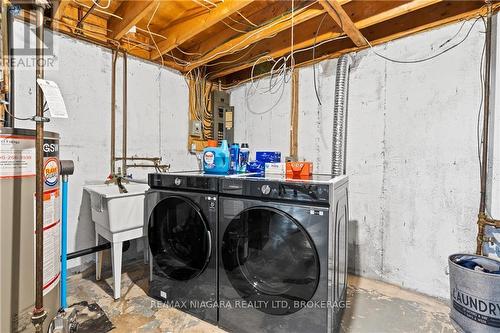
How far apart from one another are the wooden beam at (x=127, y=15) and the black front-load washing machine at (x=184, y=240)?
1.22 m

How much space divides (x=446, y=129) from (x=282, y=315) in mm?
1826

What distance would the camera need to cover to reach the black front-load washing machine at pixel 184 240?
1.64 metres

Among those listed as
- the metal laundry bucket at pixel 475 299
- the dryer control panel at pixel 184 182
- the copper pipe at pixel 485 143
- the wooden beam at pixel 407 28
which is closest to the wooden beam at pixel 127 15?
the dryer control panel at pixel 184 182

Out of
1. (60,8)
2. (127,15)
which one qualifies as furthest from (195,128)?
(60,8)

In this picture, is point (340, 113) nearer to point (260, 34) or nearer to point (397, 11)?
point (397, 11)

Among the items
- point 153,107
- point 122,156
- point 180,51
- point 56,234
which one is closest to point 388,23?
point 180,51

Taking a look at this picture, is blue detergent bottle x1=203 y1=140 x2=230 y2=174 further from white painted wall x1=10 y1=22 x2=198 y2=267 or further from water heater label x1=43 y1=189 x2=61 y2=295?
white painted wall x1=10 y1=22 x2=198 y2=267

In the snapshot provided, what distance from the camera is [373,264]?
92.0 inches

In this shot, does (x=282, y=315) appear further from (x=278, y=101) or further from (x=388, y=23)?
(x=388, y=23)

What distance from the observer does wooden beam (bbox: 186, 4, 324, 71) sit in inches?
79.0

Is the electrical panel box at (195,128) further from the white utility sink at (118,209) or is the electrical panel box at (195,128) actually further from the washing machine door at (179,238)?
the washing machine door at (179,238)

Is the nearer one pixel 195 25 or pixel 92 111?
pixel 195 25

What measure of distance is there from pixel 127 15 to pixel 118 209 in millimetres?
1569

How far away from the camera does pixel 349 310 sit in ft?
6.06
